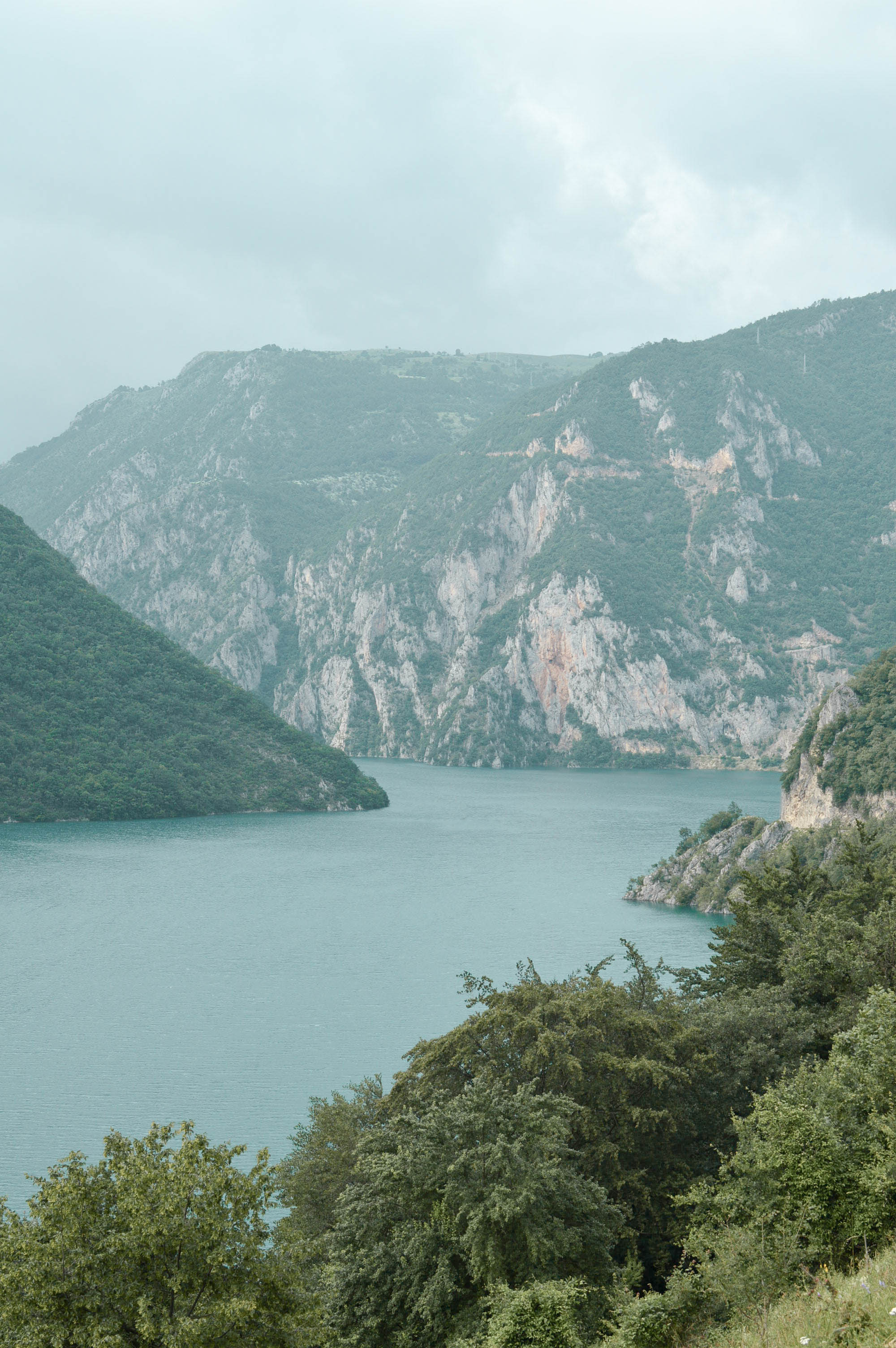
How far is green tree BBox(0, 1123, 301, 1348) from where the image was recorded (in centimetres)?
1384

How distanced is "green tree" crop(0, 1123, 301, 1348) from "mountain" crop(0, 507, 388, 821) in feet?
319

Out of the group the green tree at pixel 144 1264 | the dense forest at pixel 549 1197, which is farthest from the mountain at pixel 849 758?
the green tree at pixel 144 1264

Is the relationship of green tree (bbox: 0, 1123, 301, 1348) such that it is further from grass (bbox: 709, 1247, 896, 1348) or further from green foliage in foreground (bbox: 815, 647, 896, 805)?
green foliage in foreground (bbox: 815, 647, 896, 805)

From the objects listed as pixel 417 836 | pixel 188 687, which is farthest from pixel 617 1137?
pixel 188 687

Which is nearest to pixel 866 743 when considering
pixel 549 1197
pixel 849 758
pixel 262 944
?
pixel 849 758

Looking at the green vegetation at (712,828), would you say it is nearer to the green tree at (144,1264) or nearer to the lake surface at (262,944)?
the lake surface at (262,944)

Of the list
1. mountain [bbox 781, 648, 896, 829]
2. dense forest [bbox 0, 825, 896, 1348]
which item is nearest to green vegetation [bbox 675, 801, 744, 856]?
mountain [bbox 781, 648, 896, 829]

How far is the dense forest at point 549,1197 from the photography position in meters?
14.3

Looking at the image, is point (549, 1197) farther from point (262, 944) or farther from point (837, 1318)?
point (262, 944)

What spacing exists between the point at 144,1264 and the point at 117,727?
111113 mm

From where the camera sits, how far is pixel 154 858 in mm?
91250

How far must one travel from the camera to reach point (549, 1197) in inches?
724

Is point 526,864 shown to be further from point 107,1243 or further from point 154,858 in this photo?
point 107,1243

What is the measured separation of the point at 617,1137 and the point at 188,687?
12029cm
